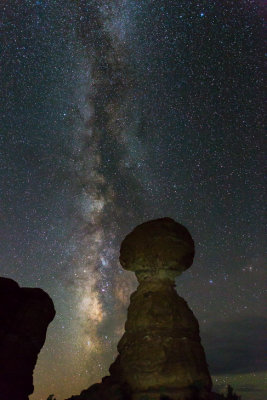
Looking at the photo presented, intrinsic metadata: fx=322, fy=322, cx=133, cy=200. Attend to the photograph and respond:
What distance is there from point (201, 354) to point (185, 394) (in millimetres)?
2119

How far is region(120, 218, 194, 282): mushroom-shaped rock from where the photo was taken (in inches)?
673

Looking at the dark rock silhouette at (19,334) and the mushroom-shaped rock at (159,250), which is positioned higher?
the mushroom-shaped rock at (159,250)

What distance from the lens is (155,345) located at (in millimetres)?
15102

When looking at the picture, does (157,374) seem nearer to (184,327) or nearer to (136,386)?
(136,386)

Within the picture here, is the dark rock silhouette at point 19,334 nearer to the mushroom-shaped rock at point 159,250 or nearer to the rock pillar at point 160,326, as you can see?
the rock pillar at point 160,326

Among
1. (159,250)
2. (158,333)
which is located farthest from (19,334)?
(159,250)

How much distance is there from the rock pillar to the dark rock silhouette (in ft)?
22.1

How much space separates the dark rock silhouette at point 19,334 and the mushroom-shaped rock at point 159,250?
23.8ft

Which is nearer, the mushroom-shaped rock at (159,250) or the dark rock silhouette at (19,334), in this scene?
the mushroom-shaped rock at (159,250)

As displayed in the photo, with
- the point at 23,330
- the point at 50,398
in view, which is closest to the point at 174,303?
the point at 23,330

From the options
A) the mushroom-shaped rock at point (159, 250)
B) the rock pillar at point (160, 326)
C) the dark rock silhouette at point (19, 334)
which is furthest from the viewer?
the dark rock silhouette at point (19, 334)

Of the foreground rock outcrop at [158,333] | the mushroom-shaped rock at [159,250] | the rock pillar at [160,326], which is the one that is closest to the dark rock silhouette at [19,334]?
the foreground rock outcrop at [158,333]

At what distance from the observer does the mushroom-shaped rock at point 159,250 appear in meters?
17.1

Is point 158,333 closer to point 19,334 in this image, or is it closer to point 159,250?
point 159,250
